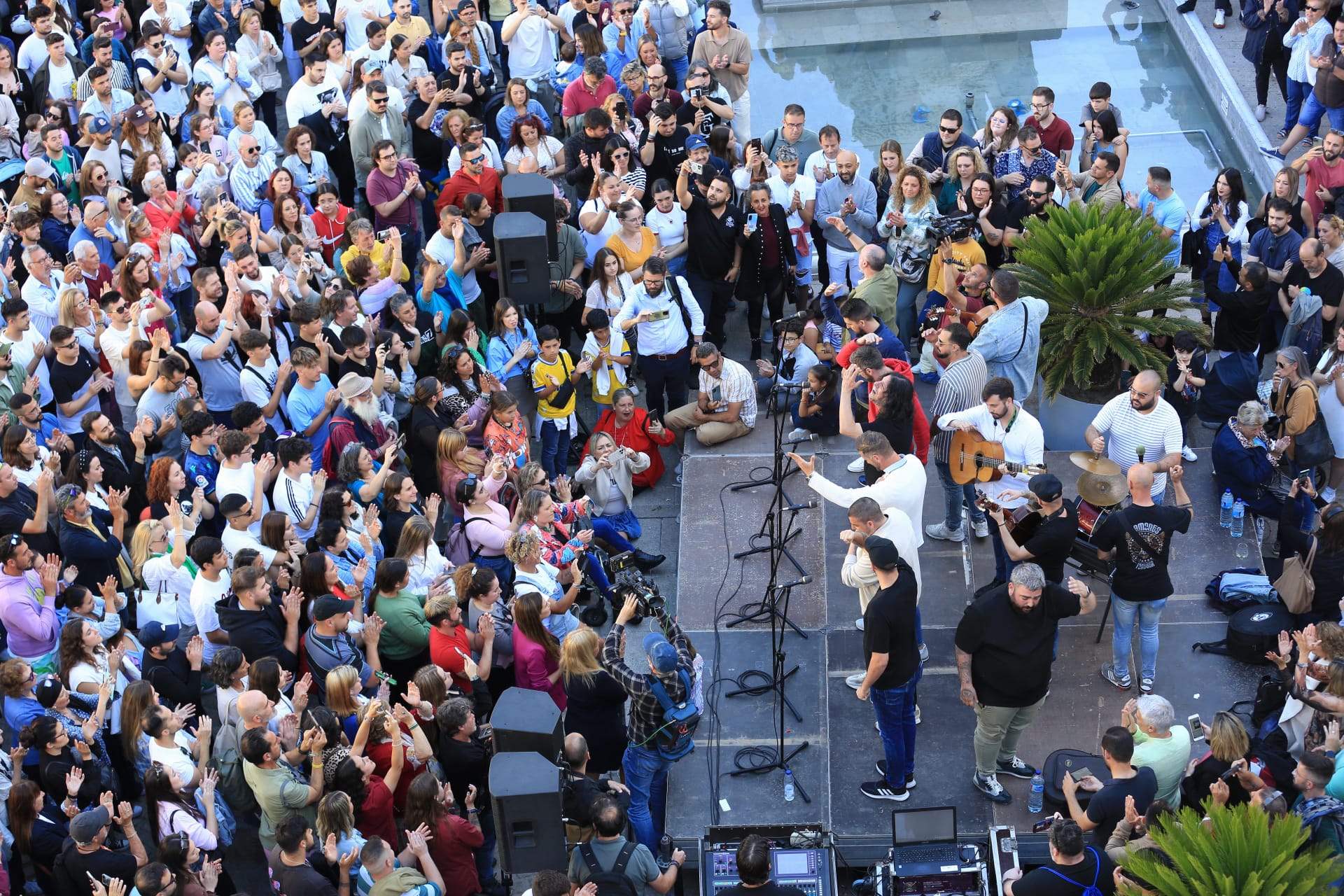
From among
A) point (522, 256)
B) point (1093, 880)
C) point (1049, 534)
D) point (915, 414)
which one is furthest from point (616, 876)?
point (522, 256)

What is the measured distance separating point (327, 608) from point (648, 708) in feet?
5.71

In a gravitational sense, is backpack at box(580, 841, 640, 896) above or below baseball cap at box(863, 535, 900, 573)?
below

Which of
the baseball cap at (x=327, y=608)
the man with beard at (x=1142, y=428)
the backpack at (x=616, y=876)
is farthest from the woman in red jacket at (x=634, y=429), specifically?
the backpack at (x=616, y=876)

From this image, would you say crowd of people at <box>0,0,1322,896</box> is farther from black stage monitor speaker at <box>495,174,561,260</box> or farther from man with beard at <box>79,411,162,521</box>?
black stage monitor speaker at <box>495,174,561,260</box>

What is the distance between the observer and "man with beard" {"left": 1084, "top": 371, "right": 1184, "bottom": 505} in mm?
9617

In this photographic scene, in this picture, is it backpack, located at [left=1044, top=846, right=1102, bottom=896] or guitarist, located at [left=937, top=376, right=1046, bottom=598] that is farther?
guitarist, located at [left=937, top=376, right=1046, bottom=598]

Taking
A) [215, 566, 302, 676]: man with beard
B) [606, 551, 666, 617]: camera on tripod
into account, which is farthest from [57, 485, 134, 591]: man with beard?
[606, 551, 666, 617]: camera on tripod

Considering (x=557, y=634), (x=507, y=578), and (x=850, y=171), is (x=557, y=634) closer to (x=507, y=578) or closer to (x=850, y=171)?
(x=507, y=578)

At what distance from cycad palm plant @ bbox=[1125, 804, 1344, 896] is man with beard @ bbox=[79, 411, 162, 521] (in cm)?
597

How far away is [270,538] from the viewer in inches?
349

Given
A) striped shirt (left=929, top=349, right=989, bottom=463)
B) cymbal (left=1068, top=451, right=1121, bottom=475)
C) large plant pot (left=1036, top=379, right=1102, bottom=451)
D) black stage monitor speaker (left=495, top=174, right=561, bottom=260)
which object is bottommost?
cymbal (left=1068, top=451, right=1121, bottom=475)

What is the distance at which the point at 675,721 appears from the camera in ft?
26.6

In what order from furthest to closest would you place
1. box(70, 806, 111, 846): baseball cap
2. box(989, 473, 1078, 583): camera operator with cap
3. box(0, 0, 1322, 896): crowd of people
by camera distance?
1. box(989, 473, 1078, 583): camera operator with cap
2. box(0, 0, 1322, 896): crowd of people
3. box(70, 806, 111, 846): baseball cap

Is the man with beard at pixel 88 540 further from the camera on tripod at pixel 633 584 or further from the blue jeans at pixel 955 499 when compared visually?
the blue jeans at pixel 955 499
